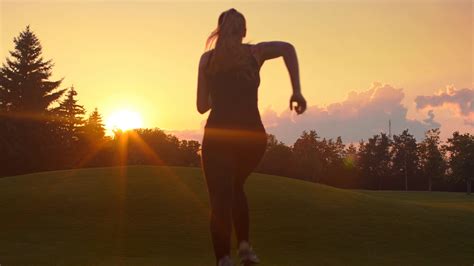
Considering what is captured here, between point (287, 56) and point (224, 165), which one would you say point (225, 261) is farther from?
point (287, 56)

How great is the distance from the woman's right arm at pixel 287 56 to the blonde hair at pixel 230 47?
148 millimetres

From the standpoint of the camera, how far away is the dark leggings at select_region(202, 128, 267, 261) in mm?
4059

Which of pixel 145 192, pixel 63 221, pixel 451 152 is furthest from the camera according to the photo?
pixel 451 152

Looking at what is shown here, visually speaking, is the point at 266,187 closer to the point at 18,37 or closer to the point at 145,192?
the point at 145,192

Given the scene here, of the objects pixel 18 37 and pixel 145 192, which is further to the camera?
pixel 18 37

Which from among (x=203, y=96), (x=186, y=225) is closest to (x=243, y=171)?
(x=203, y=96)

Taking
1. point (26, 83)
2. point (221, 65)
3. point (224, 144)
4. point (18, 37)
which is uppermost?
point (18, 37)

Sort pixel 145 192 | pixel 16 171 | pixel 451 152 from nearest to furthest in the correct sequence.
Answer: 1. pixel 145 192
2. pixel 16 171
3. pixel 451 152

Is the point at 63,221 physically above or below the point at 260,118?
below

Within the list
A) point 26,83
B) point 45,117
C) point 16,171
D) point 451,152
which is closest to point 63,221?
point 16,171

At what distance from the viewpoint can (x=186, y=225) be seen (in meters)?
19.2

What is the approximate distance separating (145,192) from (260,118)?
20334 millimetres

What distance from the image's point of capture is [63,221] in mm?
19500

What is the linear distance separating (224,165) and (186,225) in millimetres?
15620
